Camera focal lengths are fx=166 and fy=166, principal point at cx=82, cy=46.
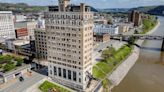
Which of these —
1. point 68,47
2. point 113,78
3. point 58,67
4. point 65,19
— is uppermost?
point 65,19

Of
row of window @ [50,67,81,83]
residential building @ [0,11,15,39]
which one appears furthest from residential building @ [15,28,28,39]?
row of window @ [50,67,81,83]

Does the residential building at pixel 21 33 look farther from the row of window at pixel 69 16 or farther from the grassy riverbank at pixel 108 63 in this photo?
the row of window at pixel 69 16

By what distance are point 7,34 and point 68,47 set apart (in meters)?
85.9

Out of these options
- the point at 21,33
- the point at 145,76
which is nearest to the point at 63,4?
the point at 145,76

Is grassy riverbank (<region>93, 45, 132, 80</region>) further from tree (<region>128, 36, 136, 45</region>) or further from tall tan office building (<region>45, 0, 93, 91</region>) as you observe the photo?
tree (<region>128, 36, 136, 45</region>)

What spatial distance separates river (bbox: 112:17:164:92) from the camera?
63.9 m

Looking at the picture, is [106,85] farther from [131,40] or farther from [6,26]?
[6,26]

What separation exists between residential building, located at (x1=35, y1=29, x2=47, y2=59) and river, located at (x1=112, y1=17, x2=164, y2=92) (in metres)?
38.4

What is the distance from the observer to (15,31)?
428 ft

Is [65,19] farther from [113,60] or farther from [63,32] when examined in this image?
[113,60]

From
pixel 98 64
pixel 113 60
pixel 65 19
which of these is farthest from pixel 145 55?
pixel 65 19

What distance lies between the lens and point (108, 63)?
7762 centimetres

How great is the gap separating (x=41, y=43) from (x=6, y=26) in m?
57.5

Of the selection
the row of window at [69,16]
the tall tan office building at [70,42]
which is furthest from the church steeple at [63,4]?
the row of window at [69,16]
